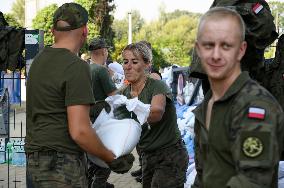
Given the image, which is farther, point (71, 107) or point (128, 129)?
point (128, 129)

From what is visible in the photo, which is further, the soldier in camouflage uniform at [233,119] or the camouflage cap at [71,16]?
the camouflage cap at [71,16]

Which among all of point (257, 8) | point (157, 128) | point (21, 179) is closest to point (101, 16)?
point (21, 179)

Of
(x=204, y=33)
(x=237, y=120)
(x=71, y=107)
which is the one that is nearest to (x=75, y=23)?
(x=71, y=107)

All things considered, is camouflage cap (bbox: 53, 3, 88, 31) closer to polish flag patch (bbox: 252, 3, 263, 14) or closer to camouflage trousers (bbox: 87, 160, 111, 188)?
polish flag patch (bbox: 252, 3, 263, 14)

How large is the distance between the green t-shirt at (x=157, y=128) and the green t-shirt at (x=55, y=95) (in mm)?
1348

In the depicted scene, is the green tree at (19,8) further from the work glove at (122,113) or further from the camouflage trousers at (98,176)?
the work glove at (122,113)

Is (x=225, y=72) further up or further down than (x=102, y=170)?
further up

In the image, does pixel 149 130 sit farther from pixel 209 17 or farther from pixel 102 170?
pixel 209 17

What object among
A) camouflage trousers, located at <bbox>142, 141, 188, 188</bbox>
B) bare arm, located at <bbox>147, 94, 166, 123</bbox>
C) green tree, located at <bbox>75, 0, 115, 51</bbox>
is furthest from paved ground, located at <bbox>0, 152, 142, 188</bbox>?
green tree, located at <bbox>75, 0, 115, 51</bbox>

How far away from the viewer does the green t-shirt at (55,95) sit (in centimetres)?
331

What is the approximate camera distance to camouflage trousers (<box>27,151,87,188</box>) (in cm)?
344

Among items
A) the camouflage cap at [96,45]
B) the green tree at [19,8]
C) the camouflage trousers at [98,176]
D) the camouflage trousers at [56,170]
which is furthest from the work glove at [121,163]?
the green tree at [19,8]

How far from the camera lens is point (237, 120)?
2029mm

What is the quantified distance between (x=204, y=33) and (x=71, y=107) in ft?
4.50
